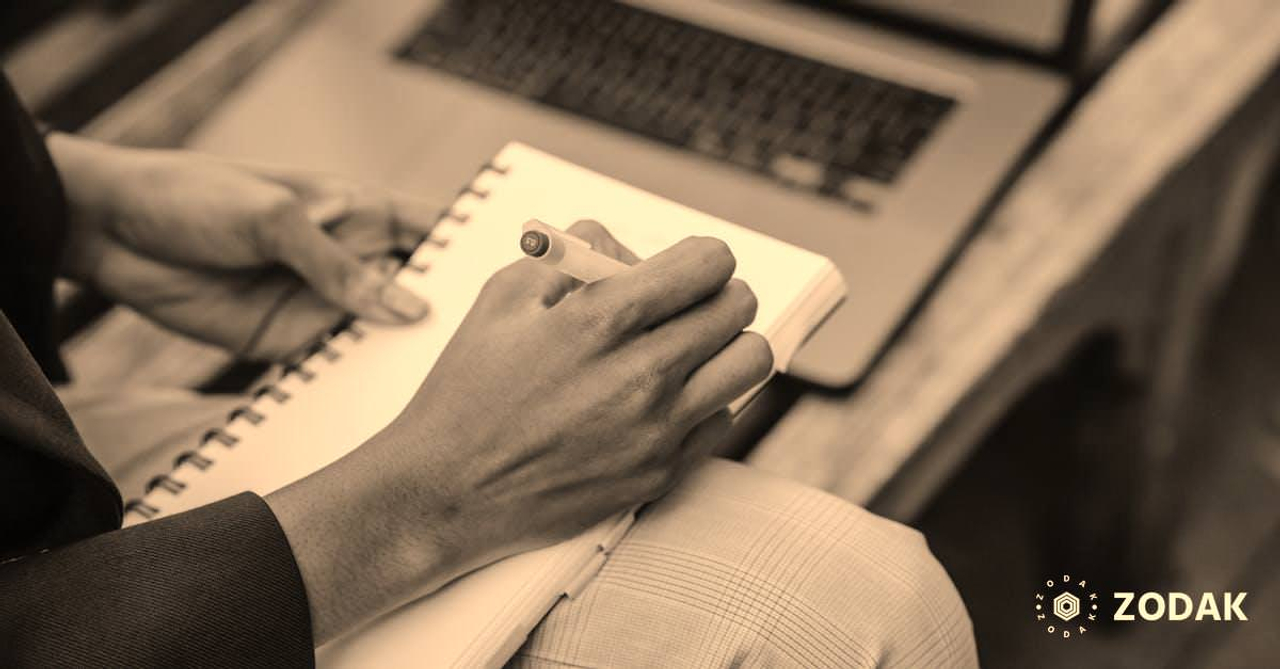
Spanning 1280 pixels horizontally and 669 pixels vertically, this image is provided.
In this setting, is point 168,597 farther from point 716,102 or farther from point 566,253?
point 716,102

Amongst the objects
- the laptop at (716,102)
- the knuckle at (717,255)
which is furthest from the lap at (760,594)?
the laptop at (716,102)

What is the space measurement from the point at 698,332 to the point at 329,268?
10.0 inches

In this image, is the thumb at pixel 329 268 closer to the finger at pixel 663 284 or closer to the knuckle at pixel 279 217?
the knuckle at pixel 279 217

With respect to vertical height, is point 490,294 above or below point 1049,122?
below

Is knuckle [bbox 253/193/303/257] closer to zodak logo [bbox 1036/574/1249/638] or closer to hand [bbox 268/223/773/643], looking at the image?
hand [bbox 268/223/773/643]

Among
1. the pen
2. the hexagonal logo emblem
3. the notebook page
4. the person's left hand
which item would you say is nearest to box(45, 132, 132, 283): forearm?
the person's left hand

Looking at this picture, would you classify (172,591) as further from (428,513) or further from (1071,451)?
(1071,451)

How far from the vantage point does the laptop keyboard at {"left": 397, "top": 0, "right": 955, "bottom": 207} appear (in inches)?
35.1

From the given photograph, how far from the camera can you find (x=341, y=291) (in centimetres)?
75

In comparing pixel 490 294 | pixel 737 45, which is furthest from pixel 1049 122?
pixel 490 294

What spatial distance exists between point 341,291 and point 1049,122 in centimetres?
47

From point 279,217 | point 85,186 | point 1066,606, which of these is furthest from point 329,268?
point 1066,606

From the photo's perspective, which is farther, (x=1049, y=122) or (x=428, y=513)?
(x=1049, y=122)

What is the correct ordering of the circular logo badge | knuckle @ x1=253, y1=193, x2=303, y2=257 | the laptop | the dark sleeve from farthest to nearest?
the circular logo badge < the laptop < knuckle @ x1=253, y1=193, x2=303, y2=257 < the dark sleeve
